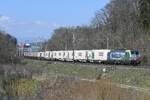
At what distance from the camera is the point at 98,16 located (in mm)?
136500

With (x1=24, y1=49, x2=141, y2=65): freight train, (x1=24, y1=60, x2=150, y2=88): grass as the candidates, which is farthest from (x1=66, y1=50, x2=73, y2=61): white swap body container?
(x1=24, y1=60, x2=150, y2=88): grass

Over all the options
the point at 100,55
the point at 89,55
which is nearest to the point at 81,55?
the point at 89,55

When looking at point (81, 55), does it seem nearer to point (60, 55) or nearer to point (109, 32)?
point (60, 55)

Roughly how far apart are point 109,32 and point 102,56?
3698cm

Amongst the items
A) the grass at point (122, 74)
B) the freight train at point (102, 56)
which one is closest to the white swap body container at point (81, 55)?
the freight train at point (102, 56)

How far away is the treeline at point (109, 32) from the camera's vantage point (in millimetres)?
107312

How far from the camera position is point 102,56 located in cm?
8731

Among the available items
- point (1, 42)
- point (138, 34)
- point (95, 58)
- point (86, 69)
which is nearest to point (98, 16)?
point (138, 34)

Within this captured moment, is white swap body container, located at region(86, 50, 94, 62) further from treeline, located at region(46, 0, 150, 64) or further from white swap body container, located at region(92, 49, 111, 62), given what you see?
treeline, located at region(46, 0, 150, 64)

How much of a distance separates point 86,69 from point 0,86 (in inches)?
1400

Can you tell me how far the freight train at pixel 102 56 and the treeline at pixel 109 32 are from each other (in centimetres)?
Answer: 620

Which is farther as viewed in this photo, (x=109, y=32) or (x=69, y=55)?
(x=109, y=32)

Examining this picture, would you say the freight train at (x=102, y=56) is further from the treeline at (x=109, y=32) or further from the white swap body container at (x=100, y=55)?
the treeline at (x=109, y=32)

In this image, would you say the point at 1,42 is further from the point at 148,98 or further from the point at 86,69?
the point at 148,98
